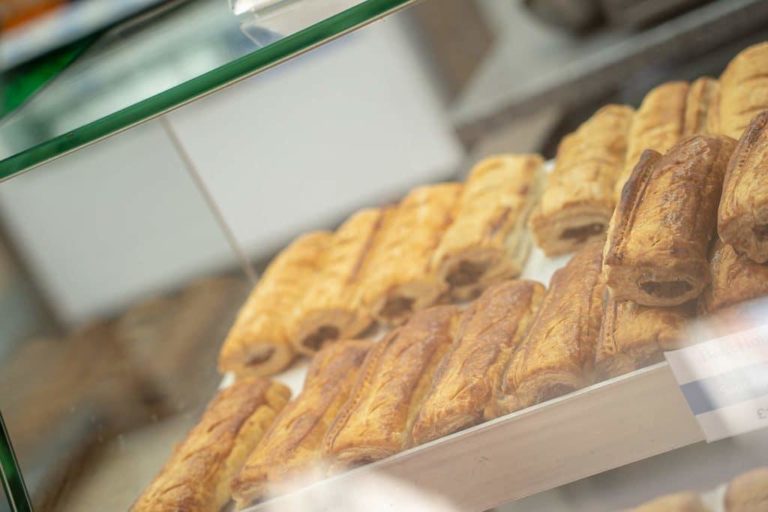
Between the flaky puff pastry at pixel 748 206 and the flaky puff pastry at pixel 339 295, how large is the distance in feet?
2.74

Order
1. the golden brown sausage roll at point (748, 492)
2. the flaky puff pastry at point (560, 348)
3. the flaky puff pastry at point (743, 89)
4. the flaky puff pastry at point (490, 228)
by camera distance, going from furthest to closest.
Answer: the flaky puff pastry at point (490, 228), the flaky puff pastry at point (743, 89), the flaky puff pastry at point (560, 348), the golden brown sausage roll at point (748, 492)

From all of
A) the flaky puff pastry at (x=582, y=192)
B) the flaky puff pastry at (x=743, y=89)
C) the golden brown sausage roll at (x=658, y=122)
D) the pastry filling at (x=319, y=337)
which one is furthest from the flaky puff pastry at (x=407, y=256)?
the flaky puff pastry at (x=743, y=89)

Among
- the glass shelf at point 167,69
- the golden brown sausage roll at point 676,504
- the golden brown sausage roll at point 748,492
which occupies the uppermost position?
the glass shelf at point 167,69

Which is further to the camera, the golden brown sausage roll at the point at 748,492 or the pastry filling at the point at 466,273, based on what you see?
the pastry filling at the point at 466,273

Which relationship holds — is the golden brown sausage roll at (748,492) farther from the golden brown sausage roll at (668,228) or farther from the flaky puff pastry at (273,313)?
the flaky puff pastry at (273,313)

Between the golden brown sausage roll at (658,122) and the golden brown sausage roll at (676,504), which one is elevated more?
the golden brown sausage roll at (658,122)

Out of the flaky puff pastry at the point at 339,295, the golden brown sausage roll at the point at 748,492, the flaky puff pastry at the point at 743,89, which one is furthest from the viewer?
the flaky puff pastry at the point at 339,295

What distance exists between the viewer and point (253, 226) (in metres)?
2.02

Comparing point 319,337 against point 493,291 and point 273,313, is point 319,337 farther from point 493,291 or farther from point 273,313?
point 493,291

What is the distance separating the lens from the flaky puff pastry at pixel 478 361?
119 centimetres

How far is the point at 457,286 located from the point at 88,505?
2.41 ft

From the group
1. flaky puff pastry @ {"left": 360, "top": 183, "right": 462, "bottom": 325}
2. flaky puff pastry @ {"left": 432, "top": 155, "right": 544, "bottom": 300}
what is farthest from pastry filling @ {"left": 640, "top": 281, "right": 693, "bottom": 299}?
flaky puff pastry @ {"left": 360, "top": 183, "right": 462, "bottom": 325}

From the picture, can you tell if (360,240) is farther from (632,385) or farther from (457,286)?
(632,385)

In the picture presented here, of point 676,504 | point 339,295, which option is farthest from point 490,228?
point 676,504
